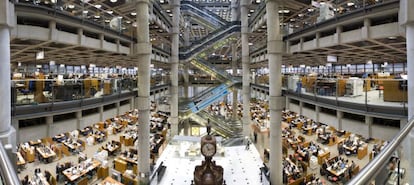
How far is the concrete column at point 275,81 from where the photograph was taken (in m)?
13.7

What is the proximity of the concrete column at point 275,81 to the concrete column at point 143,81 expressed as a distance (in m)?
6.86

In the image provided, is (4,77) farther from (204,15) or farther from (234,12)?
(234,12)

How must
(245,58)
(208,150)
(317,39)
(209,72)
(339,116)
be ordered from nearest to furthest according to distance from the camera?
(208,150) < (339,116) < (317,39) < (245,58) < (209,72)

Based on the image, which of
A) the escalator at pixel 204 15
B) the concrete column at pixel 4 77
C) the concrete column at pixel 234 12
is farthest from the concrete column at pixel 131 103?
the concrete column at pixel 234 12

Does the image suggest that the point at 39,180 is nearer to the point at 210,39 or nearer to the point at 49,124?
the point at 49,124

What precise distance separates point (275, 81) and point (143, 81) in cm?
739

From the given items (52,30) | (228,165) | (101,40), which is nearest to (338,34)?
(101,40)

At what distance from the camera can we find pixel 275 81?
13.8 m

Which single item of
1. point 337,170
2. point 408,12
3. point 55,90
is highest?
point 408,12

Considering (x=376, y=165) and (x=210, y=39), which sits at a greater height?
(x=210, y=39)

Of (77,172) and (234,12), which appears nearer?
(77,172)

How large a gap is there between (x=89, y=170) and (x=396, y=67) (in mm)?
29723

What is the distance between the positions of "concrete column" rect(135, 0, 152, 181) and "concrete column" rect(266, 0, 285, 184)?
6.86m

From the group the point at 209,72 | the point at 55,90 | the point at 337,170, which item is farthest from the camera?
the point at 209,72
